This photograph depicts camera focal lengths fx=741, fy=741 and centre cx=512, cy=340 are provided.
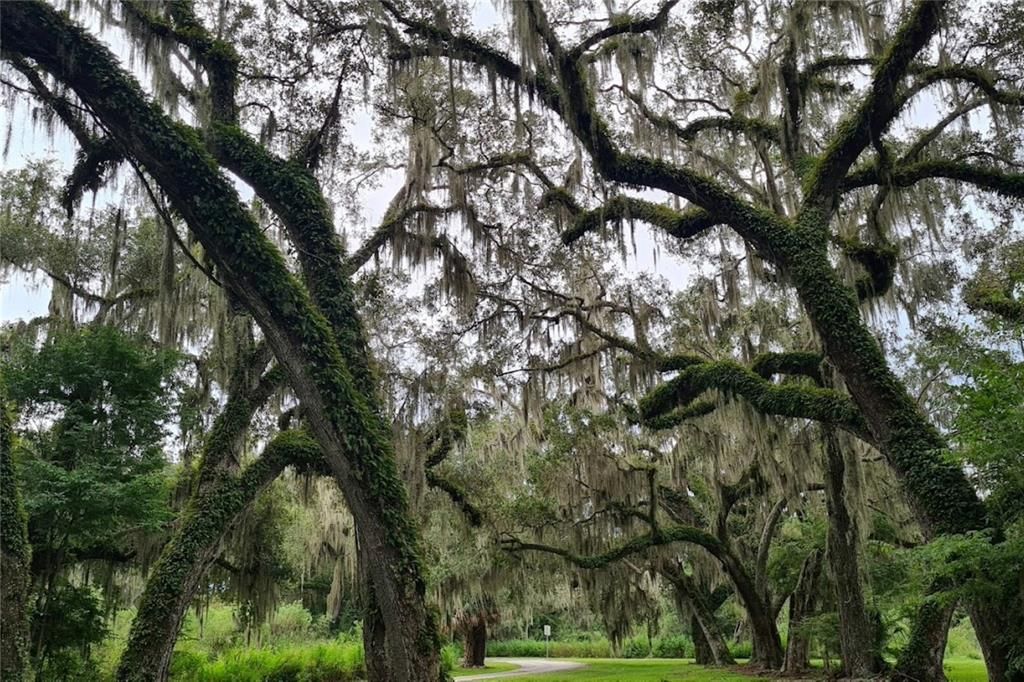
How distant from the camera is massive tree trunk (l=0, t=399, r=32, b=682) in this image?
20.9ft

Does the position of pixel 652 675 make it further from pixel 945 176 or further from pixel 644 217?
pixel 945 176

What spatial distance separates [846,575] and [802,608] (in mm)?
4986

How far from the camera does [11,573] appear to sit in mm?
6680

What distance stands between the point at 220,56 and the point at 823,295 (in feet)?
23.1

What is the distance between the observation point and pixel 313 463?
10539 millimetres

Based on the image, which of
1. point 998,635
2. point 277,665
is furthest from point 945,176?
point 277,665

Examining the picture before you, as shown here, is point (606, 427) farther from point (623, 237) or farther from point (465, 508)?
point (623, 237)

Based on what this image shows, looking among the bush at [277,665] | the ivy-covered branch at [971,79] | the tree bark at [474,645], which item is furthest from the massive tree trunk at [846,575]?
the tree bark at [474,645]

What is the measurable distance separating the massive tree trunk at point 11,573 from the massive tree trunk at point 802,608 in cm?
1258

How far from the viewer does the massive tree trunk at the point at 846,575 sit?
34.0 ft

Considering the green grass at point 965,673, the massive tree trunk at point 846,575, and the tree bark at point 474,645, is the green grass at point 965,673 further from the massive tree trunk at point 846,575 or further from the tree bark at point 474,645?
the tree bark at point 474,645

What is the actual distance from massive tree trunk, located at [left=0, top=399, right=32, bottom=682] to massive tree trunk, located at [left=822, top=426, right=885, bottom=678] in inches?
381

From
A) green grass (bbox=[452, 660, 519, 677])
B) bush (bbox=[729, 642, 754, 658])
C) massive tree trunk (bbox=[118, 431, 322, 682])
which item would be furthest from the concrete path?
massive tree trunk (bbox=[118, 431, 322, 682])

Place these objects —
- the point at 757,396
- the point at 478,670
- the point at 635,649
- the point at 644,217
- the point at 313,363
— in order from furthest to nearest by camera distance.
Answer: the point at 635,649, the point at 478,670, the point at 644,217, the point at 757,396, the point at 313,363
